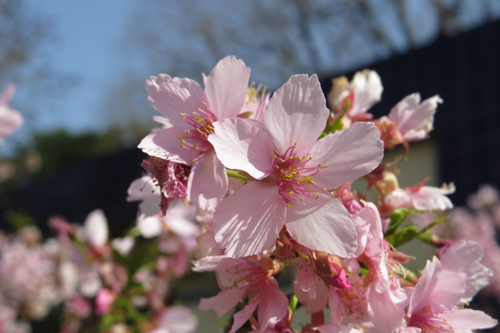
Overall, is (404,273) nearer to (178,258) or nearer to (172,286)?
(178,258)

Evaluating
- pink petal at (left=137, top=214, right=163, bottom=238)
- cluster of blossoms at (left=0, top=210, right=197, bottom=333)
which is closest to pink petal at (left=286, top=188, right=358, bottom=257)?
pink petal at (left=137, top=214, right=163, bottom=238)

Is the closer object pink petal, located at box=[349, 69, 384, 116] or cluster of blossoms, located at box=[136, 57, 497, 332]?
cluster of blossoms, located at box=[136, 57, 497, 332]

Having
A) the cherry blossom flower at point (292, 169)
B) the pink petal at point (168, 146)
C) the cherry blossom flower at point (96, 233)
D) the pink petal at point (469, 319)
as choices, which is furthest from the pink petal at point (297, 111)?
the cherry blossom flower at point (96, 233)

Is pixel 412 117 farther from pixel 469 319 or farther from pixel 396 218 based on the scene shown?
pixel 469 319

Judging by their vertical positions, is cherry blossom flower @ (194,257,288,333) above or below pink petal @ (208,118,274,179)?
below

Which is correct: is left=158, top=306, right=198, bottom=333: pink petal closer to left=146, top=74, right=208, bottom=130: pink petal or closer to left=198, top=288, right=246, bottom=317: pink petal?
left=198, top=288, right=246, bottom=317: pink petal

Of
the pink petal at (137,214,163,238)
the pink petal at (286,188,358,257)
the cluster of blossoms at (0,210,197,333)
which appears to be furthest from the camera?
the cluster of blossoms at (0,210,197,333)

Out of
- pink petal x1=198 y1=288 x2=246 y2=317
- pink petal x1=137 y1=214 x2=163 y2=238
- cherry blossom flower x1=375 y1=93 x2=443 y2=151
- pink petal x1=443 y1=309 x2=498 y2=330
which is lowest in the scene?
pink petal x1=443 y1=309 x2=498 y2=330
